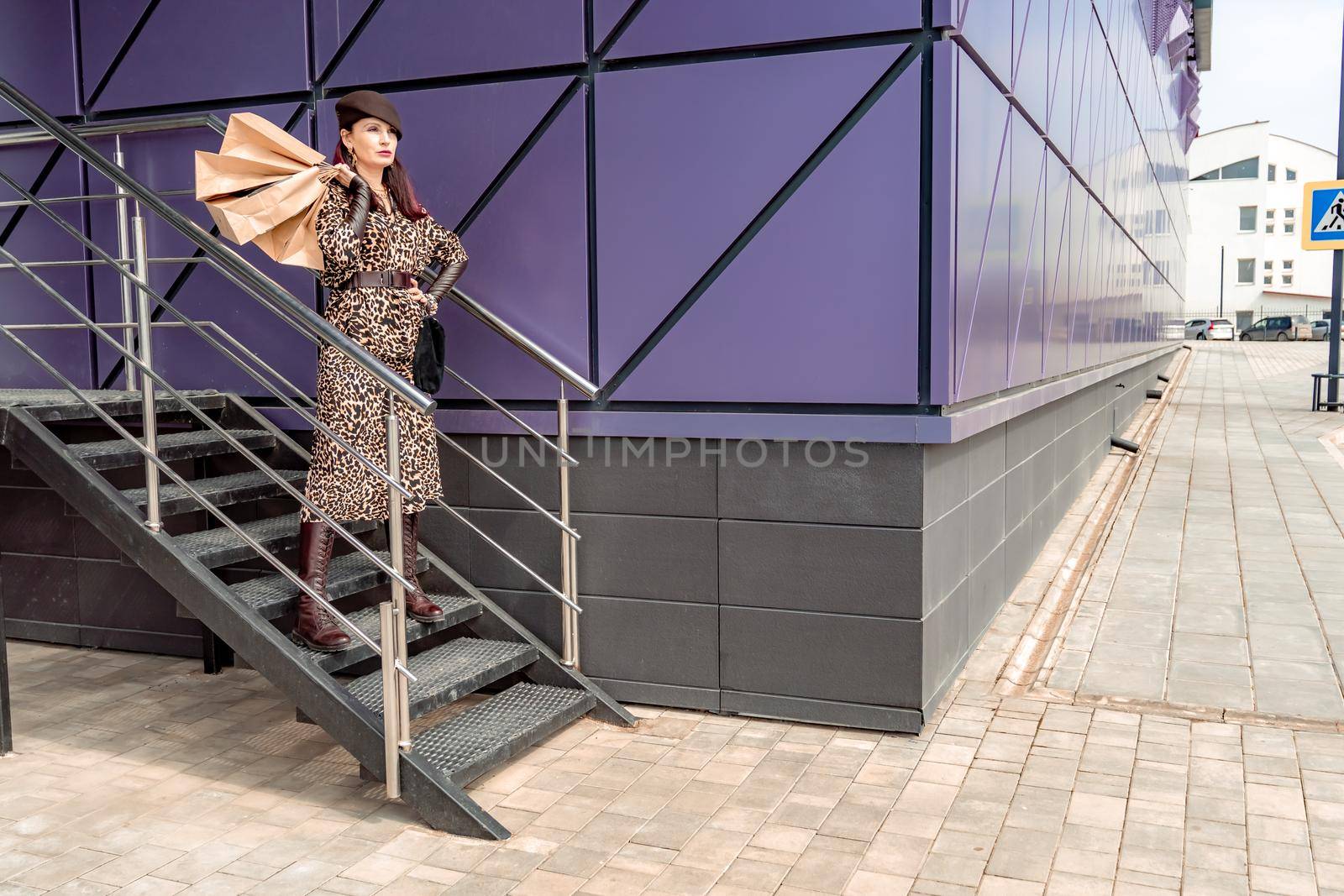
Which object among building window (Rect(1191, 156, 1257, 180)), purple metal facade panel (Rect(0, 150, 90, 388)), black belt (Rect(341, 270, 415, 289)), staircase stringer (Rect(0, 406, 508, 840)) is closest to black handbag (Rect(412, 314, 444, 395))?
black belt (Rect(341, 270, 415, 289))

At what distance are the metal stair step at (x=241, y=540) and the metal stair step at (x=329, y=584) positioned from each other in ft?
0.40

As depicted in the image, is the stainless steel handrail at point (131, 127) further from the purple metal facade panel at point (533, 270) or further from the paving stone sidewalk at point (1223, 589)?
the paving stone sidewalk at point (1223, 589)

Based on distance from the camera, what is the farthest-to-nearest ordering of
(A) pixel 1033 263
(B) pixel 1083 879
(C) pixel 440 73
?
(A) pixel 1033 263 → (C) pixel 440 73 → (B) pixel 1083 879

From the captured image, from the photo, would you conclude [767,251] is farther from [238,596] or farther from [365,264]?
[238,596]

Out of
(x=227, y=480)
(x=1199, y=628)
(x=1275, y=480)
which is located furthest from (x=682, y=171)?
(x=1275, y=480)

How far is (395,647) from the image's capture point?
12.1ft

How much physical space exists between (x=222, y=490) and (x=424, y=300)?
50.7 inches

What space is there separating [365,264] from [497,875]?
2.20 meters

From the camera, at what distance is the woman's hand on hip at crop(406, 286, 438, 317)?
4.28m

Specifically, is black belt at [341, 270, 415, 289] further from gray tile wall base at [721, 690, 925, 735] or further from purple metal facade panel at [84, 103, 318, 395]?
gray tile wall base at [721, 690, 925, 735]

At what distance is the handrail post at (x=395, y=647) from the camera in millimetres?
3652

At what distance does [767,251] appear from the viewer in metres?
4.45

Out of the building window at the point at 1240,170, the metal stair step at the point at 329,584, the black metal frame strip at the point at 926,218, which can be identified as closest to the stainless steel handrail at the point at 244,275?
the metal stair step at the point at 329,584

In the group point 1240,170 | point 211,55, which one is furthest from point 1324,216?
point 1240,170
